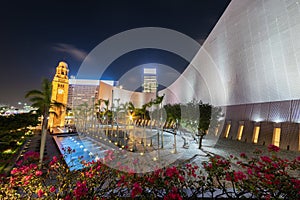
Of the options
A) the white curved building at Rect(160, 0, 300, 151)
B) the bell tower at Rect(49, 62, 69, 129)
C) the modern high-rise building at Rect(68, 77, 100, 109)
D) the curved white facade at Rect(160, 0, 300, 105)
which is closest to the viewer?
the white curved building at Rect(160, 0, 300, 151)

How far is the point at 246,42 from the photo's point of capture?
14.2 metres

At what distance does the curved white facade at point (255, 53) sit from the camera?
10.4 meters

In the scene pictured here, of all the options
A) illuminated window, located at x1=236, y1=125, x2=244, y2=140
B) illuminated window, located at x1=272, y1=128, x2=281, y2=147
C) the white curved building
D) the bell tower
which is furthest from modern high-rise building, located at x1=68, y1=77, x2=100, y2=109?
illuminated window, located at x1=272, y1=128, x2=281, y2=147

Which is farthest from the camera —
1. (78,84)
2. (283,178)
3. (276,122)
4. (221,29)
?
(78,84)

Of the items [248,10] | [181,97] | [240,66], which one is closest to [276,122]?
[240,66]

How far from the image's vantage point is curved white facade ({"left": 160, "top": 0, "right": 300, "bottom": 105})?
1040 cm

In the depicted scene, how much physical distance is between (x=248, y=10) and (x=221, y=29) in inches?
185

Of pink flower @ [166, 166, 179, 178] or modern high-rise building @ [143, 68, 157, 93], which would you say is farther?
modern high-rise building @ [143, 68, 157, 93]

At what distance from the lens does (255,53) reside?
1341 cm

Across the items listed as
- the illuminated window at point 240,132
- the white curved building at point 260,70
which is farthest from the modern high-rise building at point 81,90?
the illuminated window at point 240,132

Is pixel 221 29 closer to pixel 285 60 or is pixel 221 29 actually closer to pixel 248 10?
pixel 248 10

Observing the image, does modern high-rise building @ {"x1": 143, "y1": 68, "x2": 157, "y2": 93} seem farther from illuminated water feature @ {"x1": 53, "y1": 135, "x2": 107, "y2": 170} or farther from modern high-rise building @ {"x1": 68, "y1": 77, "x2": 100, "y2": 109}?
illuminated water feature @ {"x1": 53, "y1": 135, "x2": 107, "y2": 170}

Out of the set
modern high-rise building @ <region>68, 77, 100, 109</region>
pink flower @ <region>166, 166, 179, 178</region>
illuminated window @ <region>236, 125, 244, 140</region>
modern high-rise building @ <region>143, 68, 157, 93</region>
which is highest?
modern high-rise building @ <region>143, 68, 157, 93</region>

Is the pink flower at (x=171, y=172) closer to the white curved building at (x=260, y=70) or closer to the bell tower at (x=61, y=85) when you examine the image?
the white curved building at (x=260, y=70)
